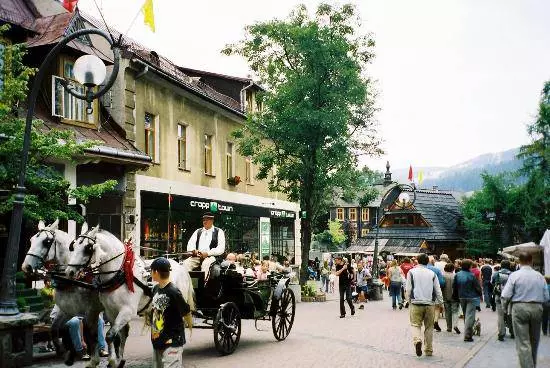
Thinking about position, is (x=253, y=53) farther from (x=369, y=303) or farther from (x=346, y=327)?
(x=346, y=327)

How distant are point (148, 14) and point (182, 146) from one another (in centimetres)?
1045

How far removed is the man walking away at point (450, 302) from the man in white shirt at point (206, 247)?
284 inches

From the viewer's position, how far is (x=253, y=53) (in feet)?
90.2

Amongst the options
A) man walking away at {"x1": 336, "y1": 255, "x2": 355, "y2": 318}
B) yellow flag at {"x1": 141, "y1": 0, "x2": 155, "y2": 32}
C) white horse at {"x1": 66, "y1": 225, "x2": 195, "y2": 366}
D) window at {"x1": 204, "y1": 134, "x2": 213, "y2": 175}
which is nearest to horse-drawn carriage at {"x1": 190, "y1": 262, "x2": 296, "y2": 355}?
white horse at {"x1": 66, "y1": 225, "x2": 195, "y2": 366}

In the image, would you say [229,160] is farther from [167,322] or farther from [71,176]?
[167,322]

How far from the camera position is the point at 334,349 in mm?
12477

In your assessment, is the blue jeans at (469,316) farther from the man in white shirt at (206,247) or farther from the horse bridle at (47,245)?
the horse bridle at (47,245)

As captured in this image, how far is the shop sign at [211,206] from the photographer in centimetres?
2489

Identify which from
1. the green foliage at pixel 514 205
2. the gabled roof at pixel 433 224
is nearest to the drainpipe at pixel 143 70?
the green foliage at pixel 514 205

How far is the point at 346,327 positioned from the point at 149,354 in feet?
22.3

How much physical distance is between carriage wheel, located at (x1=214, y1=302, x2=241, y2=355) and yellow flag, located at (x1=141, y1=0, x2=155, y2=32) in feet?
22.5

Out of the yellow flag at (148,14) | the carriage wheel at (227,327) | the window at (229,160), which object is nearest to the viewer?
the carriage wheel at (227,327)

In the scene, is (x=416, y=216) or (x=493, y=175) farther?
(x=416, y=216)

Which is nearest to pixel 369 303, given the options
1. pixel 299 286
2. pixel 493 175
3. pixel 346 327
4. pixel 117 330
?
pixel 299 286
